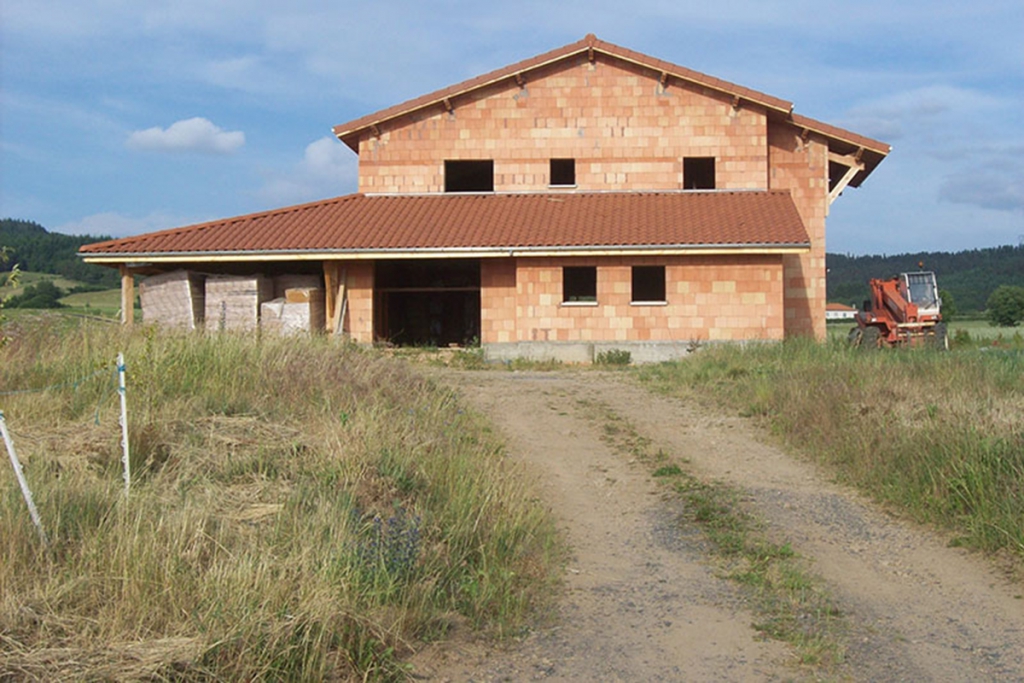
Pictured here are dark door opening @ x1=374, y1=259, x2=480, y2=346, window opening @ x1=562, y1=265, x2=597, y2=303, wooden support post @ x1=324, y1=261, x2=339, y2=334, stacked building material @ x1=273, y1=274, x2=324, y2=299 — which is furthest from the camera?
window opening @ x1=562, y1=265, x2=597, y2=303

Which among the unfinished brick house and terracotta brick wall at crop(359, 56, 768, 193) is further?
terracotta brick wall at crop(359, 56, 768, 193)

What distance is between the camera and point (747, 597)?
23.8 ft

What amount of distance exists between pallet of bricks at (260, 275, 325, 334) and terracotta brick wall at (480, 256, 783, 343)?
16.1 feet

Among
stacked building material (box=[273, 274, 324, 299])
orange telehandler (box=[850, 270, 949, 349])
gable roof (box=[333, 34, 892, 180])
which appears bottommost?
orange telehandler (box=[850, 270, 949, 349])

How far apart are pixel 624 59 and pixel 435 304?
10079 mm

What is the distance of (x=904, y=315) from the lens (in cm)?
2425

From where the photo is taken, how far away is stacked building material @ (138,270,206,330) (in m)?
24.1

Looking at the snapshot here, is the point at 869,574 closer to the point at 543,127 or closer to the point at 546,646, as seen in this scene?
the point at 546,646

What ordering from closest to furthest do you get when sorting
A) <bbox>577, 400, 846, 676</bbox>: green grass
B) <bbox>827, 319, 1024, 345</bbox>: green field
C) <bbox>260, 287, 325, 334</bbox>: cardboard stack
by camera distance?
<bbox>577, 400, 846, 676</bbox>: green grass < <bbox>260, 287, 325, 334</bbox>: cardboard stack < <bbox>827, 319, 1024, 345</bbox>: green field

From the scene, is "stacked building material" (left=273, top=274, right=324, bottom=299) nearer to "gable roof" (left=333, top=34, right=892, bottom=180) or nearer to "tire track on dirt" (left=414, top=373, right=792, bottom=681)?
"gable roof" (left=333, top=34, right=892, bottom=180)

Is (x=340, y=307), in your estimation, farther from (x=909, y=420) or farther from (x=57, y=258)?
(x=57, y=258)

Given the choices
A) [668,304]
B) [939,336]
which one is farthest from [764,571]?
[939,336]

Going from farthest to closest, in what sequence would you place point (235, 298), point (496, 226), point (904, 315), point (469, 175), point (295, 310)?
1. point (469, 175)
2. point (496, 226)
3. point (295, 310)
4. point (904, 315)
5. point (235, 298)

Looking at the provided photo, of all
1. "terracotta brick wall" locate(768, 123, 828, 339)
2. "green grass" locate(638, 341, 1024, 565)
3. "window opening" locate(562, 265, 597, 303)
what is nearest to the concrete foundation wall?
"terracotta brick wall" locate(768, 123, 828, 339)
